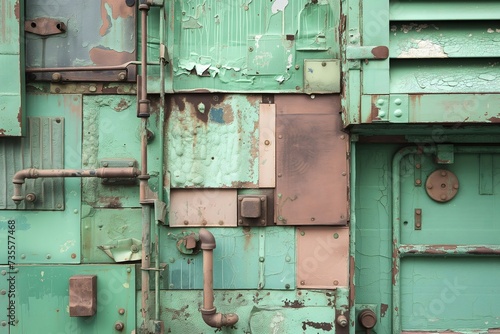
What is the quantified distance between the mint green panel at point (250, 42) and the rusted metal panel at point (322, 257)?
84 centimetres

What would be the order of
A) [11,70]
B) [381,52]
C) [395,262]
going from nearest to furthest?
[381,52], [11,70], [395,262]

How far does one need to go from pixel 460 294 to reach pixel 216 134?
174 cm

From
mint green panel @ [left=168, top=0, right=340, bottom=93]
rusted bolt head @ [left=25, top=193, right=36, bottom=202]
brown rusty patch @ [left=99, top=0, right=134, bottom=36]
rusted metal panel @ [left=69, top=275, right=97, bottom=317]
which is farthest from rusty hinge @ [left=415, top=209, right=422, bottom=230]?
rusted bolt head @ [left=25, top=193, right=36, bottom=202]

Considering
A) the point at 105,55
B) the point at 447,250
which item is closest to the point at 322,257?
the point at 447,250

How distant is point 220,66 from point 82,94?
80cm

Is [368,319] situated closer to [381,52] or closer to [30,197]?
[381,52]

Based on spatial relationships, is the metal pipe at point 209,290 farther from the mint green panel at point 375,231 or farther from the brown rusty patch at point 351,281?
the mint green panel at point 375,231

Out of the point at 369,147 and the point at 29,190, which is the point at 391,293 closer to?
the point at 369,147

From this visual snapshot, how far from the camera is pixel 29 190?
8.38 ft

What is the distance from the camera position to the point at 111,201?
8.45ft

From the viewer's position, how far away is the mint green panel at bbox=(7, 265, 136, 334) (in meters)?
2.52

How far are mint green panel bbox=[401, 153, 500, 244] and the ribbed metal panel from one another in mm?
2021

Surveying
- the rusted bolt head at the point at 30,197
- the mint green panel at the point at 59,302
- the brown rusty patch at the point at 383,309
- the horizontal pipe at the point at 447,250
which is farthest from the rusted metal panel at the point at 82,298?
the horizontal pipe at the point at 447,250

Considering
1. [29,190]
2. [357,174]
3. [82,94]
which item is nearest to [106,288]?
[29,190]
